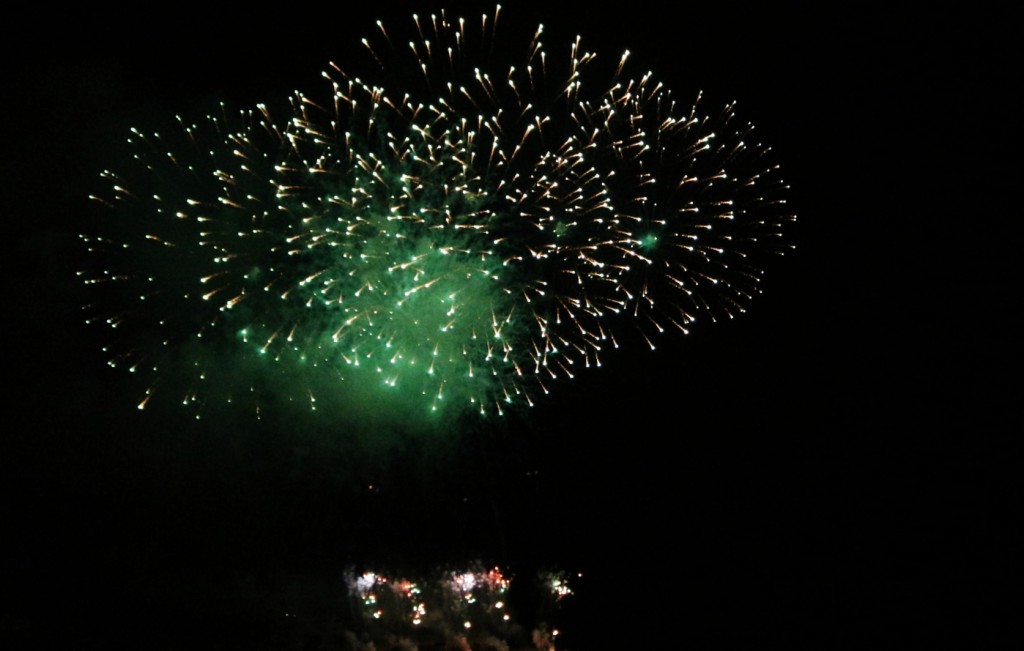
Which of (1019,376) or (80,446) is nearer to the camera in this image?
(1019,376)

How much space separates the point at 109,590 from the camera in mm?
9883

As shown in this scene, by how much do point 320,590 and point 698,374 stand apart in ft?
21.2

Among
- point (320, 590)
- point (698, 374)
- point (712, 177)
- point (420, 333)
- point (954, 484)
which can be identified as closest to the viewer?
point (954, 484)


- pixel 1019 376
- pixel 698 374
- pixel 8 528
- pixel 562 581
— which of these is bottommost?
pixel 1019 376

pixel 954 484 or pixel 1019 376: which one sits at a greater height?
pixel 1019 376

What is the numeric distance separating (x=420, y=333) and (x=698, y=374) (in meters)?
3.38

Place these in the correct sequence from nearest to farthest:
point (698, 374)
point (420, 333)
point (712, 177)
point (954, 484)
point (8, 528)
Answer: point (954, 484) < point (712, 177) < point (420, 333) < point (698, 374) < point (8, 528)

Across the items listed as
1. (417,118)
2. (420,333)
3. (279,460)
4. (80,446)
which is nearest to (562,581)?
(420,333)

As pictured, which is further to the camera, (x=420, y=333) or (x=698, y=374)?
(x=698, y=374)

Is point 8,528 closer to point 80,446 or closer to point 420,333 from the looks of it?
point 80,446

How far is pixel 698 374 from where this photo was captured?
30.6 ft

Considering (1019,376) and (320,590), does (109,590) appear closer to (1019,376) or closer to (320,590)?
(320,590)

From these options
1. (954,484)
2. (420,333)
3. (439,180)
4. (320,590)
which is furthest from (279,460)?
(954,484)

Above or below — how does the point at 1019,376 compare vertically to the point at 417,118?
below
